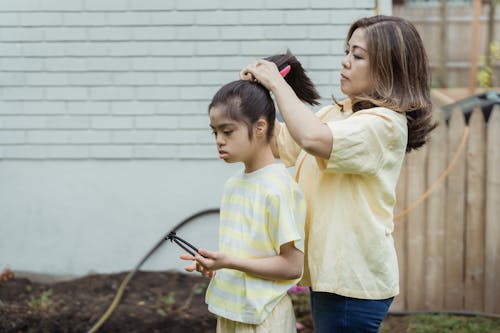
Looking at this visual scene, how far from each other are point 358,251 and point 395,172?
0.88 ft

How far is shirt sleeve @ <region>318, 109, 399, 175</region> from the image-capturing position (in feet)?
6.81

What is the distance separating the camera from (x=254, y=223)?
224cm

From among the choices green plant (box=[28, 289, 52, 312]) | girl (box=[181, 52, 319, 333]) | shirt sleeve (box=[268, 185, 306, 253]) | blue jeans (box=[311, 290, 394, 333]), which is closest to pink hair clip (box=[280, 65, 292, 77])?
girl (box=[181, 52, 319, 333])

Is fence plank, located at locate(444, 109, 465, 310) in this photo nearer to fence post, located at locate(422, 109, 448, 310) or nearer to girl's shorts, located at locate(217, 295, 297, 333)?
fence post, located at locate(422, 109, 448, 310)

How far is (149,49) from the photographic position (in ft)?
17.8

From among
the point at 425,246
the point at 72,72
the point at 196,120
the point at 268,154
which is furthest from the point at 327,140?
the point at 72,72

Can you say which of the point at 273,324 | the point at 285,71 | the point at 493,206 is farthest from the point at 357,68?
the point at 493,206

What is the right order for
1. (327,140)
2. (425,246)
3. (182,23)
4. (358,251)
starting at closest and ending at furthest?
(327,140), (358,251), (425,246), (182,23)

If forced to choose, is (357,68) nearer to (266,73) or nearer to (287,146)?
(266,73)

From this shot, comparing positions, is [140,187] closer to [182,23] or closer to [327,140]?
[182,23]

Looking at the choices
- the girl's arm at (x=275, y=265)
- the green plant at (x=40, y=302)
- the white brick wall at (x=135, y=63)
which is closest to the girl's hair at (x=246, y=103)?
the girl's arm at (x=275, y=265)

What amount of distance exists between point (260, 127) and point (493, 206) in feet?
10.0

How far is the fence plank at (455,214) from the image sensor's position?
4.90m

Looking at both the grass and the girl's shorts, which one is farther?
the grass
